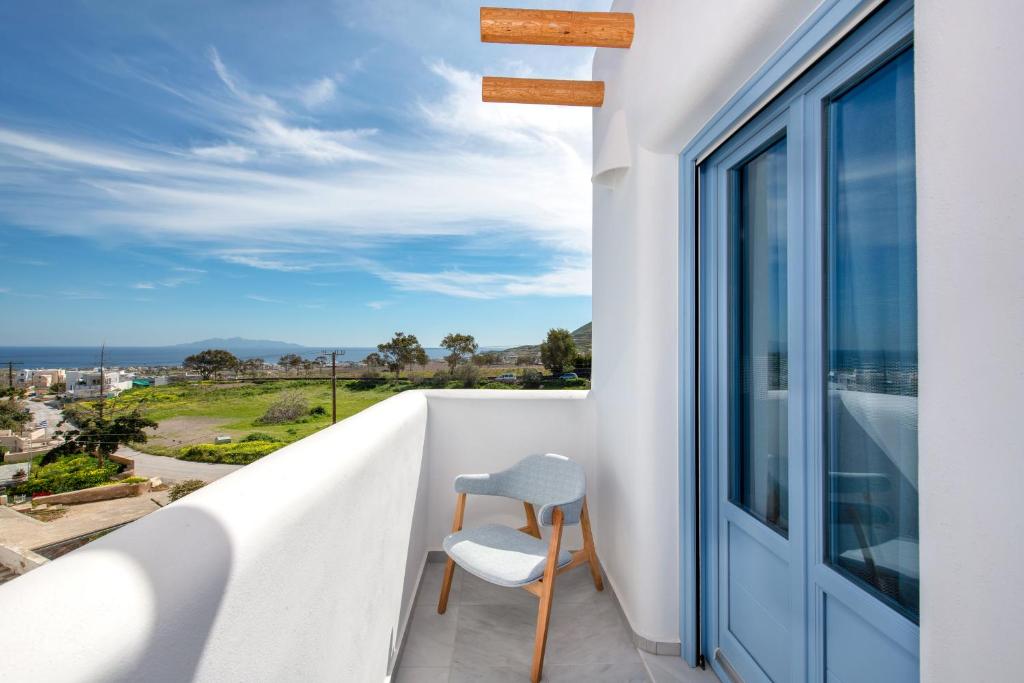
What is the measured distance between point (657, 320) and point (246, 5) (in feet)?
64.4

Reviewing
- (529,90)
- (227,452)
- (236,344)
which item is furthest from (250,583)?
(236,344)

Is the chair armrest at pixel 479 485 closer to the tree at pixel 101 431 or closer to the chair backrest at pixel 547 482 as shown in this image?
the chair backrest at pixel 547 482

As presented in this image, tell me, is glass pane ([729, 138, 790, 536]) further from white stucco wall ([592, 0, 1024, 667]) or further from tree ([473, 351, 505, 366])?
tree ([473, 351, 505, 366])

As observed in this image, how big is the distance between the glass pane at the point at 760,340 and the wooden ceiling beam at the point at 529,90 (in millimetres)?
1209

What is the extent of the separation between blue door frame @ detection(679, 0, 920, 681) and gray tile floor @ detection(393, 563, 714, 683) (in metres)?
0.32

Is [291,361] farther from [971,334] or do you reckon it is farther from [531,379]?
[971,334]

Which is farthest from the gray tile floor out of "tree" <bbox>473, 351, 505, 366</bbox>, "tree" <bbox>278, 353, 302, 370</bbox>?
"tree" <bbox>278, 353, 302, 370</bbox>

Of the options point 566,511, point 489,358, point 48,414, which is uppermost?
point 489,358

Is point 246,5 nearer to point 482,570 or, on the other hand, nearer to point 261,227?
point 261,227

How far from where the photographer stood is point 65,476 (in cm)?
1003

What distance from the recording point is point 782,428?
1.61m

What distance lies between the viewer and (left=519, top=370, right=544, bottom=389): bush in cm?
1237

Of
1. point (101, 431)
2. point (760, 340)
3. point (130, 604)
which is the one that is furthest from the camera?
point (101, 431)

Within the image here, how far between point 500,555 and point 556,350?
991 centimetres
